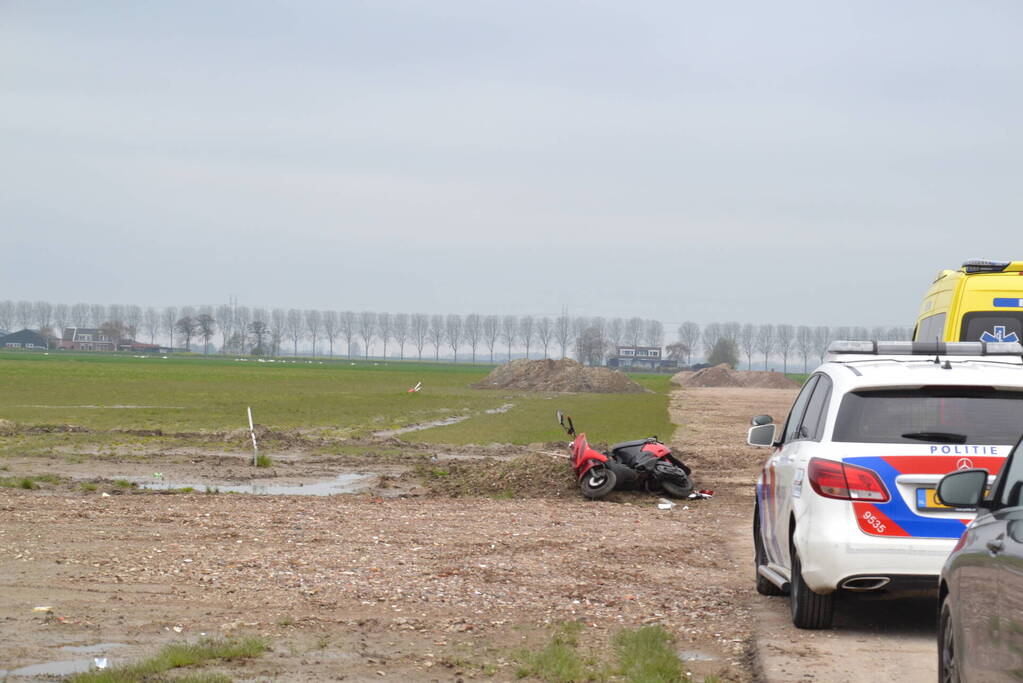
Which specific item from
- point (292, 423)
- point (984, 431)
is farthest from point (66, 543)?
point (292, 423)

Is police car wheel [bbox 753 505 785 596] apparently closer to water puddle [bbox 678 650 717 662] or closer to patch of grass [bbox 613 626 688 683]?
patch of grass [bbox 613 626 688 683]

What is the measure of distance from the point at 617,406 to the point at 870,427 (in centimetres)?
5621

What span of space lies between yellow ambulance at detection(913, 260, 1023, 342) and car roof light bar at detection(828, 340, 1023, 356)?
761 cm

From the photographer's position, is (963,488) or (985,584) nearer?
(985,584)

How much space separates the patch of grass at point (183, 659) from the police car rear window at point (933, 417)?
3983mm

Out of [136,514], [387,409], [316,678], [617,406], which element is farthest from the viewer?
[617,406]

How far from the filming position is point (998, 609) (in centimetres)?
519

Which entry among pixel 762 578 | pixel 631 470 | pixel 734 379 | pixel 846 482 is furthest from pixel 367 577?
pixel 734 379

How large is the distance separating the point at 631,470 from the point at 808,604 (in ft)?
33.8

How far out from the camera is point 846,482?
28.0 feet

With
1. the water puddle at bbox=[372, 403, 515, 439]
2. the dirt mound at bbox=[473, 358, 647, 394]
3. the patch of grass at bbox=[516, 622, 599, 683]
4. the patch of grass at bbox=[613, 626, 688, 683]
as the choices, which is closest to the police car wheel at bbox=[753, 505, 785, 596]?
the patch of grass at bbox=[613, 626, 688, 683]

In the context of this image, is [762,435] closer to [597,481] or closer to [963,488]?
[963,488]

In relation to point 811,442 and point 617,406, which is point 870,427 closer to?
point 811,442

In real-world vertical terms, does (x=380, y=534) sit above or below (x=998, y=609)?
below
